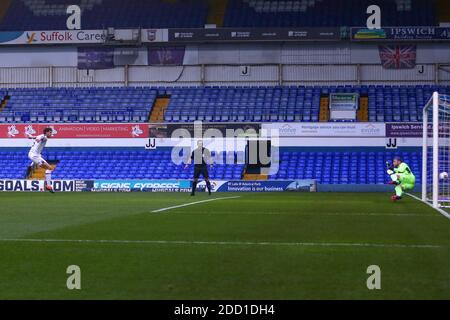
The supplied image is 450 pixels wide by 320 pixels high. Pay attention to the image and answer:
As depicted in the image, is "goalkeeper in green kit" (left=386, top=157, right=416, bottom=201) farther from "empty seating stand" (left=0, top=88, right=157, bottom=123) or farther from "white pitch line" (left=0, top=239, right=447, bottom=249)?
"empty seating stand" (left=0, top=88, right=157, bottom=123)

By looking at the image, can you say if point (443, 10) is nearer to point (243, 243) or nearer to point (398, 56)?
point (398, 56)

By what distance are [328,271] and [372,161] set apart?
97.2 ft

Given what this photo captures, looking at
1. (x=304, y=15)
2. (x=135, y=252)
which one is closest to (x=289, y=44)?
(x=304, y=15)

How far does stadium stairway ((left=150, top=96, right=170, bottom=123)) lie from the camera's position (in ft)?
131

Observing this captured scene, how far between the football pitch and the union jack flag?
26.9 metres

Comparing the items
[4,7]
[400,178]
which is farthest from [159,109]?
[400,178]

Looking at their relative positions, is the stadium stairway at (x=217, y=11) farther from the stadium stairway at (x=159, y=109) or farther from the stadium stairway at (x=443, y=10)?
the stadium stairway at (x=443, y=10)

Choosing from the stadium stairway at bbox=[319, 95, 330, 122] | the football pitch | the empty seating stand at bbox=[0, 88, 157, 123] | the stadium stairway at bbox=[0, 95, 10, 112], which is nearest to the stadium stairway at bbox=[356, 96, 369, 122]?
the stadium stairway at bbox=[319, 95, 330, 122]

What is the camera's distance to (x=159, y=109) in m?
40.7

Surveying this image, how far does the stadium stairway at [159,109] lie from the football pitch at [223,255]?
24632mm

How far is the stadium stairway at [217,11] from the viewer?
1665 inches

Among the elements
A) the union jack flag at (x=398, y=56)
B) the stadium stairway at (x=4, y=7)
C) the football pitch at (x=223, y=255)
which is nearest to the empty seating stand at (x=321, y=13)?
the union jack flag at (x=398, y=56)

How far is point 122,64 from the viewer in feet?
141

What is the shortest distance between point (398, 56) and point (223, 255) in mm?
34129
